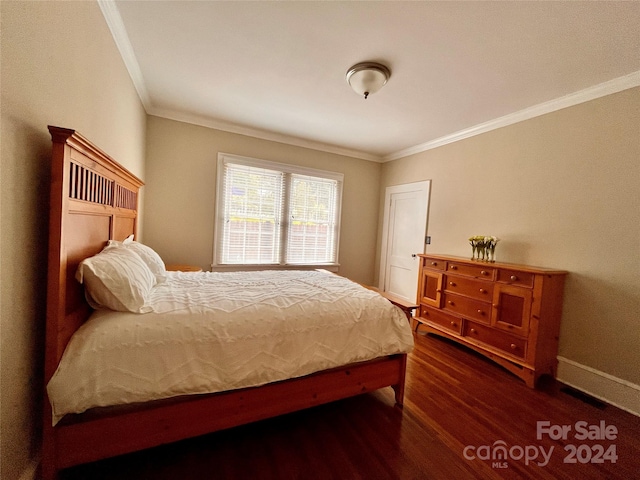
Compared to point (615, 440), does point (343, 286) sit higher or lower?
higher

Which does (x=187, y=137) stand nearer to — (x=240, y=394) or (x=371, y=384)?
(x=240, y=394)

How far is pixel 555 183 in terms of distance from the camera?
2.39m

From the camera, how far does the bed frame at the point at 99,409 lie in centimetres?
102

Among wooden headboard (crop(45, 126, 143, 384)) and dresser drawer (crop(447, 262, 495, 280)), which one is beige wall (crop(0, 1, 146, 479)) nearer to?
wooden headboard (crop(45, 126, 143, 384))

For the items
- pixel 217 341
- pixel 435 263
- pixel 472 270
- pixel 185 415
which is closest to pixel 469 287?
pixel 472 270

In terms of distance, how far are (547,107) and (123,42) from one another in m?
3.81

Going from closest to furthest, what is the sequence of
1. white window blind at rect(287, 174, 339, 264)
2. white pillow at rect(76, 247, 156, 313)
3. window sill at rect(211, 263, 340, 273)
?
1. white pillow at rect(76, 247, 156, 313)
2. window sill at rect(211, 263, 340, 273)
3. white window blind at rect(287, 174, 339, 264)

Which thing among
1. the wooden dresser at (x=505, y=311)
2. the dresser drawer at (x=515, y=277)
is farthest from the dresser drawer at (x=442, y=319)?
the dresser drawer at (x=515, y=277)

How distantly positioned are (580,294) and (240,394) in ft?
9.63

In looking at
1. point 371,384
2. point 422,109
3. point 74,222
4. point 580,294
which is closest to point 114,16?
point 74,222

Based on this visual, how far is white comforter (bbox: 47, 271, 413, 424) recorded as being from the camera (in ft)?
3.44

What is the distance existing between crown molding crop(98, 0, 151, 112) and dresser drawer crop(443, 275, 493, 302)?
3665mm

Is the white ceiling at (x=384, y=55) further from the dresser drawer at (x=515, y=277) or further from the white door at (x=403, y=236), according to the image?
the dresser drawer at (x=515, y=277)

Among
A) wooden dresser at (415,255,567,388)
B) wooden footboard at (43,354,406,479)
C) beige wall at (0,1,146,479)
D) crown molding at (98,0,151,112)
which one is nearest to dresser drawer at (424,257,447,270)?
wooden dresser at (415,255,567,388)
